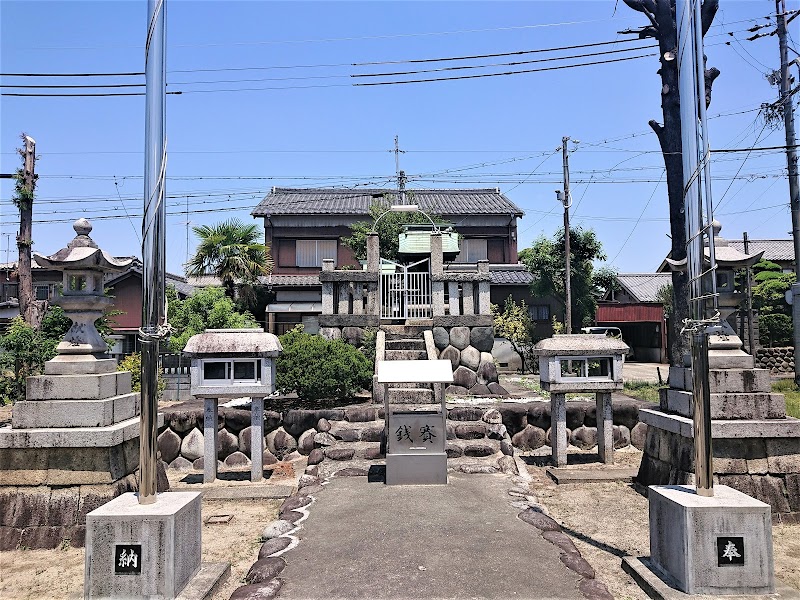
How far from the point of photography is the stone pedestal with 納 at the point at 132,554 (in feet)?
14.4

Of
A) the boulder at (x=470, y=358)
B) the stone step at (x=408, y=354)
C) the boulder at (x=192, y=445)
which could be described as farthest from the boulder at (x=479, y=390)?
the boulder at (x=192, y=445)

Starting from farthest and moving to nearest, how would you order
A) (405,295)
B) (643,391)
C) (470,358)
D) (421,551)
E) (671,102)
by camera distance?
1. (405,295)
2. (470,358)
3. (643,391)
4. (671,102)
5. (421,551)

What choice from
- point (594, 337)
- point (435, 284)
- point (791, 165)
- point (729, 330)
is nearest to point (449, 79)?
point (435, 284)

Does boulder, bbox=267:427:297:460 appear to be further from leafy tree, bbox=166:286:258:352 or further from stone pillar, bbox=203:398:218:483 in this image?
leafy tree, bbox=166:286:258:352

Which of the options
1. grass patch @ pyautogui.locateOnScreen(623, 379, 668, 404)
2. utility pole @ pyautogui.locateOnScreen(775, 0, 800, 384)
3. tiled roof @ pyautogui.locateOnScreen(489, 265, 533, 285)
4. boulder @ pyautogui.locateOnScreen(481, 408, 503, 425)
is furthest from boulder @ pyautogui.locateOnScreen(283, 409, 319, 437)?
tiled roof @ pyautogui.locateOnScreen(489, 265, 533, 285)

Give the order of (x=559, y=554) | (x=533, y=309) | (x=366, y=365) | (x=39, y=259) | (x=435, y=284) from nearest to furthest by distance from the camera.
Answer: (x=559, y=554), (x=39, y=259), (x=366, y=365), (x=435, y=284), (x=533, y=309)

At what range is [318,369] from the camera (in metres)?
12.0

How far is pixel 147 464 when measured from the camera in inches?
185

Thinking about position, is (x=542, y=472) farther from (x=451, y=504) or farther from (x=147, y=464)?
(x=147, y=464)

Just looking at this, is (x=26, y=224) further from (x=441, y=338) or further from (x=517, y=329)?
(x=517, y=329)

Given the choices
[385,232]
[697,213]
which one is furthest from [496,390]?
[385,232]

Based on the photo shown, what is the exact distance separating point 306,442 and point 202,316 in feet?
30.8

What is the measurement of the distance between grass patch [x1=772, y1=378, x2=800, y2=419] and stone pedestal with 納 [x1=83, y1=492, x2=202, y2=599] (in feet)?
36.1

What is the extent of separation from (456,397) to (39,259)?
987 cm
